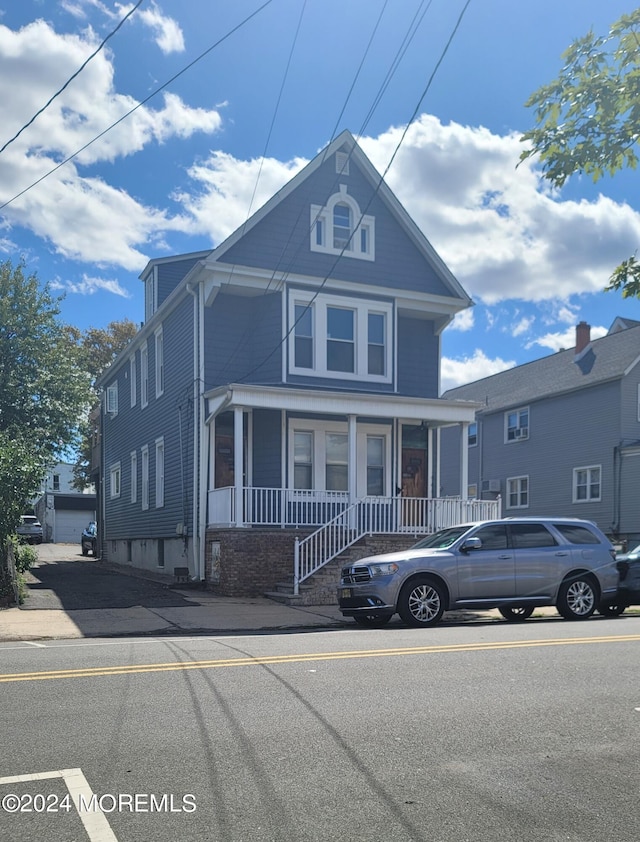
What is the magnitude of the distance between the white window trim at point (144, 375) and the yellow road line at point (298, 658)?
1672cm

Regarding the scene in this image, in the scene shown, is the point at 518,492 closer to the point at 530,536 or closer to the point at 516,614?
the point at 516,614

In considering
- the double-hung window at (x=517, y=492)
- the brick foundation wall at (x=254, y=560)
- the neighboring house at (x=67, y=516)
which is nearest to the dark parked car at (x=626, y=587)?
the brick foundation wall at (x=254, y=560)

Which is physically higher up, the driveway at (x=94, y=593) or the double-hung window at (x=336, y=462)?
the double-hung window at (x=336, y=462)

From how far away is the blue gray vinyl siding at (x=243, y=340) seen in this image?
1903 centimetres

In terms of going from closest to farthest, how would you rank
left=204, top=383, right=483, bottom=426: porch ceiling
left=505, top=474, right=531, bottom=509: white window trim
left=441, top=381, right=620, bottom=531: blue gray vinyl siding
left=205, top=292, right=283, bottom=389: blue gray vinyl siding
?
left=204, top=383, right=483, bottom=426: porch ceiling, left=205, top=292, right=283, bottom=389: blue gray vinyl siding, left=441, top=381, right=620, bottom=531: blue gray vinyl siding, left=505, top=474, right=531, bottom=509: white window trim

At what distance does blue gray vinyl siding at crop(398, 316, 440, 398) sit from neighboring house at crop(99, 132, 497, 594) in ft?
0.11

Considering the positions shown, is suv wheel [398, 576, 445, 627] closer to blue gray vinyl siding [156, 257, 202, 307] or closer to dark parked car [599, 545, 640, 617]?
dark parked car [599, 545, 640, 617]

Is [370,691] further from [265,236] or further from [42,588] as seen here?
[265,236]

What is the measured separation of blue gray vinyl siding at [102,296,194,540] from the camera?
786 inches

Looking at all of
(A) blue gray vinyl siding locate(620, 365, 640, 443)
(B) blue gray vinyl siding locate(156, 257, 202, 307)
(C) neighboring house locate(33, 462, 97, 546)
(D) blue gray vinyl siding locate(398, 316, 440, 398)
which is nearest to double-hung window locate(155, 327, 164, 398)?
(B) blue gray vinyl siding locate(156, 257, 202, 307)

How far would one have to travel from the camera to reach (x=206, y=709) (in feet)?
20.1

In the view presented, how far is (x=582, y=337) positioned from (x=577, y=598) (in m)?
21.1

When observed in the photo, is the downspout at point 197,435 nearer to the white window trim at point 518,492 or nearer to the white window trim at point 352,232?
the white window trim at point 352,232

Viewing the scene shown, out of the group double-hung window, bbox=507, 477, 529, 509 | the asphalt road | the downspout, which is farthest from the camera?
double-hung window, bbox=507, 477, 529, 509
